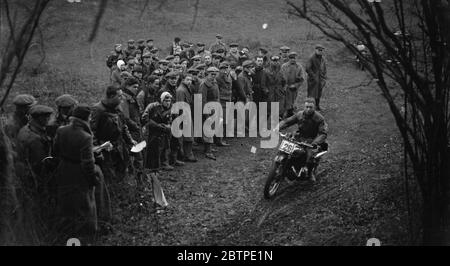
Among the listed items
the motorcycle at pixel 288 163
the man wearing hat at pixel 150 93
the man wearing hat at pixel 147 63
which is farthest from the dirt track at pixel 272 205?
the man wearing hat at pixel 147 63

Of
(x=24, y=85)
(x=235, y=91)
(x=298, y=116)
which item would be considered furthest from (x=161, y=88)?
(x=24, y=85)

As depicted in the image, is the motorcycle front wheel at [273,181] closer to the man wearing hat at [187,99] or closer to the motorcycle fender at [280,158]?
the motorcycle fender at [280,158]

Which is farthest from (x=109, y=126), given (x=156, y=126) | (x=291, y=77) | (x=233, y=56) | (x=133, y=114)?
(x=291, y=77)

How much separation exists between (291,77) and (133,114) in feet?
20.6

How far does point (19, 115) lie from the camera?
7.39 meters

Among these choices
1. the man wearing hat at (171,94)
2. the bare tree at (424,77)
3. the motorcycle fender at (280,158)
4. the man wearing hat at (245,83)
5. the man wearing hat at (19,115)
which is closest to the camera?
the bare tree at (424,77)

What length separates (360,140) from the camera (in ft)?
40.8

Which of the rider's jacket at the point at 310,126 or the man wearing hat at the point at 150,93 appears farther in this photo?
the man wearing hat at the point at 150,93

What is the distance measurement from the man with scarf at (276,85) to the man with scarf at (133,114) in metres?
5.40

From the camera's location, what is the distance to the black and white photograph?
18.3 feet

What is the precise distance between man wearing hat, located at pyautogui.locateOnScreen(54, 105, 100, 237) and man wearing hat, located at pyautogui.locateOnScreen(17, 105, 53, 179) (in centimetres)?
22

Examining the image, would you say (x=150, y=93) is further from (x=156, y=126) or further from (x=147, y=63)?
(x=147, y=63)

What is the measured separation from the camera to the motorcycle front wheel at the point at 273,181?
8.81 m
